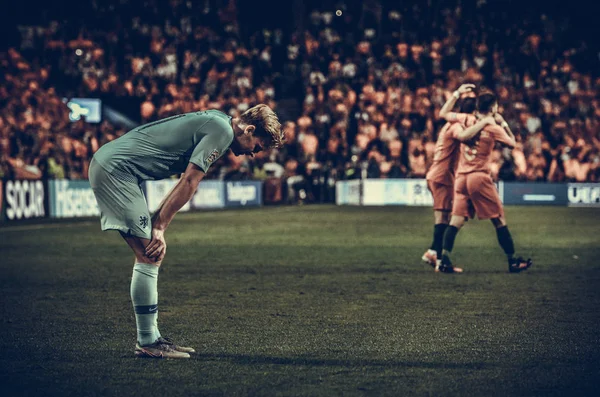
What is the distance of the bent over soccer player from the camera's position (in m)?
5.18

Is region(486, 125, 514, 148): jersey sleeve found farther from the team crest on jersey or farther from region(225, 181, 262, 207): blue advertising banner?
region(225, 181, 262, 207): blue advertising banner

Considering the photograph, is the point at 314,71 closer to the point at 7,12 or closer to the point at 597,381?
the point at 7,12

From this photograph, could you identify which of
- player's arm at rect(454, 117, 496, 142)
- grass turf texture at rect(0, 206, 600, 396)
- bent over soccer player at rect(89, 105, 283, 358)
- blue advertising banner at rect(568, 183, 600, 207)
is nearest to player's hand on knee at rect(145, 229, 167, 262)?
bent over soccer player at rect(89, 105, 283, 358)

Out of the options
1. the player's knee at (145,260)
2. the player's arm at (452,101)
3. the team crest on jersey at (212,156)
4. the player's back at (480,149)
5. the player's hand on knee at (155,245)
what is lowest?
the player's knee at (145,260)

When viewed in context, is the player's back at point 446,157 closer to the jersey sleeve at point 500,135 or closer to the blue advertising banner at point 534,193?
the jersey sleeve at point 500,135

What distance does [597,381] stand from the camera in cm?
482

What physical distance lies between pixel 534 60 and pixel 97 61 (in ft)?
48.6

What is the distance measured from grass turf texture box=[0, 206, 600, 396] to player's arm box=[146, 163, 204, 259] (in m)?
0.70

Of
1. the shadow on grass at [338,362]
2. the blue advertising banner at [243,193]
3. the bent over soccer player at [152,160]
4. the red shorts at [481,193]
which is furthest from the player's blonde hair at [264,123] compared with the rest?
the blue advertising banner at [243,193]

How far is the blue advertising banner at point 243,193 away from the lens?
93.0ft

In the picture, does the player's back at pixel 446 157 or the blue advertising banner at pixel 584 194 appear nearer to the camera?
the player's back at pixel 446 157

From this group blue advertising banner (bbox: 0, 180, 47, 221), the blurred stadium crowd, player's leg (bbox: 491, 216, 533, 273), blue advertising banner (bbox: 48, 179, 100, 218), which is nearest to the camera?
player's leg (bbox: 491, 216, 533, 273)

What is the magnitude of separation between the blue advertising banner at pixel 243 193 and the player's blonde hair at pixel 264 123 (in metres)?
23.0

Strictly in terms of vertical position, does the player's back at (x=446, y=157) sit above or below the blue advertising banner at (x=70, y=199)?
above
